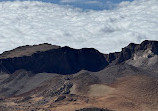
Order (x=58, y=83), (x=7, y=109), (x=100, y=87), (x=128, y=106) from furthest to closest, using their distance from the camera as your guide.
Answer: (x=58, y=83)
(x=100, y=87)
(x=7, y=109)
(x=128, y=106)

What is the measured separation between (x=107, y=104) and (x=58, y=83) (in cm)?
4190

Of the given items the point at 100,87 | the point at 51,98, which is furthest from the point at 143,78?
the point at 51,98

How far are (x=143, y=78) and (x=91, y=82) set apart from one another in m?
23.2

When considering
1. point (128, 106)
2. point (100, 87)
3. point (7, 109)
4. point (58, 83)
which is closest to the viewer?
point (128, 106)

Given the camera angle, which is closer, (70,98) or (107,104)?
(107,104)

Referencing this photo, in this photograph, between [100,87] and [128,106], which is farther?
[100,87]

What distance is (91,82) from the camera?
17550 centimetres

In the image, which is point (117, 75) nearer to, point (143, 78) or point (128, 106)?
point (143, 78)

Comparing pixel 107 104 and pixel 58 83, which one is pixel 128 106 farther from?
pixel 58 83

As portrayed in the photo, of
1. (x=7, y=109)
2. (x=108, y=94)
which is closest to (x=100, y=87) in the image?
(x=108, y=94)

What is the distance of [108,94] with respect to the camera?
157125 millimetres

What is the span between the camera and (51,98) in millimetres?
164125

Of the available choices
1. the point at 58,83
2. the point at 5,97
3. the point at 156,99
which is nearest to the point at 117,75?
the point at 58,83

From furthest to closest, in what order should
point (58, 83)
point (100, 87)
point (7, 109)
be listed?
point (58, 83)
point (100, 87)
point (7, 109)
